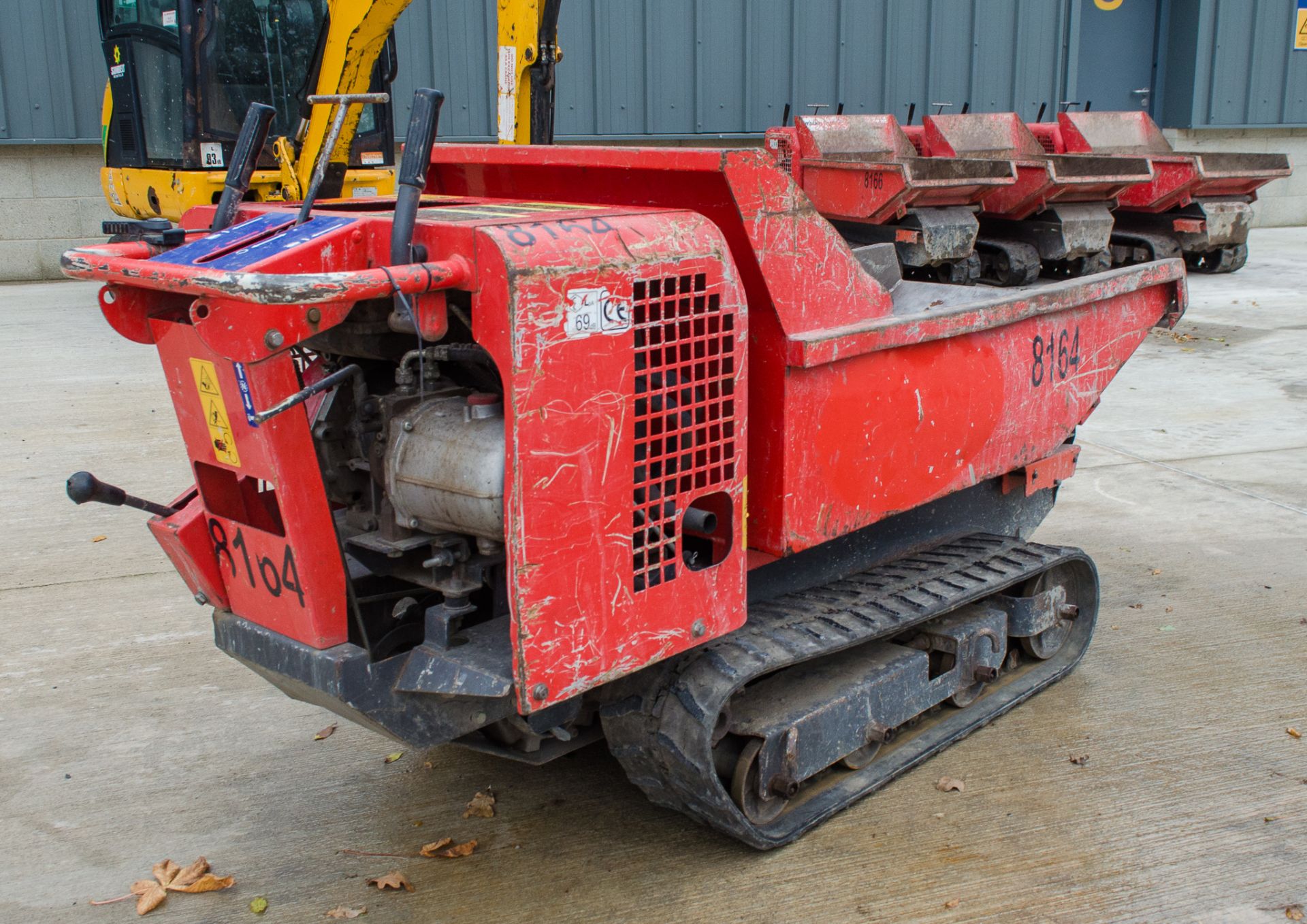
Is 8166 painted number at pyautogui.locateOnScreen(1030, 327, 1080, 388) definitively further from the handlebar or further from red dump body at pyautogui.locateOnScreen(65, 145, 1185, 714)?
the handlebar

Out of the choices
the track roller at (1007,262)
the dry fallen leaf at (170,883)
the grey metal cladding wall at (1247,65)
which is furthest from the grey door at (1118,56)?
the dry fallen leaf at (170,883)

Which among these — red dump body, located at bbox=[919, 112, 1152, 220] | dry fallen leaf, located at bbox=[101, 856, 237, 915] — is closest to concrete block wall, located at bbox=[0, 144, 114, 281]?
red dump body, located at bbox=[919, 112, 1152, 220]

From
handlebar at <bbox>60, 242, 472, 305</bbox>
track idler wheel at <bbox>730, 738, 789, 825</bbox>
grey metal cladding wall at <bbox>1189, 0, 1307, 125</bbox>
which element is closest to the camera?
handlebar at <bbox>60, 242, 472, 305</bbox>

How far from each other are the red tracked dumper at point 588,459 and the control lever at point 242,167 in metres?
0.03

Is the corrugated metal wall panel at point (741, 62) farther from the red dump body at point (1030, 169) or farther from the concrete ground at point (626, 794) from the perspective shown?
the concrete ground at point (626, 794)

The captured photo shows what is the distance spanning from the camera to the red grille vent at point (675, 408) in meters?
2.75

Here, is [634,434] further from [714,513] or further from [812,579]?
[812,579]

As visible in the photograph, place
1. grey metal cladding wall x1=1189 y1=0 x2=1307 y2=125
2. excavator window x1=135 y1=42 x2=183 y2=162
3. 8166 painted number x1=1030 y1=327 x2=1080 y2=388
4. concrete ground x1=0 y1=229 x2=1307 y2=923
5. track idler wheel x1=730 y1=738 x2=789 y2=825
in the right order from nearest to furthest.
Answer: concrete ground x1=0 y1=229 x2=1307 y2=923, track idler wheel x1=730 y1=738 x2=789 y2=825, 8166 painted number x1=1030 y1=327 x2=1080 y2=388, excavator window x1=135 y1=42 x2=183 y2=162, grey metal cladding wall x1=1189 y1=0 x2=1307 y2=125

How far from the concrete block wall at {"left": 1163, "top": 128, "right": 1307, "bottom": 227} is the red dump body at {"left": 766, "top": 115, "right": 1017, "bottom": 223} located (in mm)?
9995

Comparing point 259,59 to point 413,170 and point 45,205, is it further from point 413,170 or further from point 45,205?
point 413,170

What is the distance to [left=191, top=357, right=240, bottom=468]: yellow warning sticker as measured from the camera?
283cm

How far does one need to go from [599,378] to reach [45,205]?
1279 cm

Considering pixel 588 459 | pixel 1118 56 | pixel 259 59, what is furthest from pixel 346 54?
pixel 1118 56

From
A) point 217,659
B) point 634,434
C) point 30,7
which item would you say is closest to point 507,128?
point 217,659
